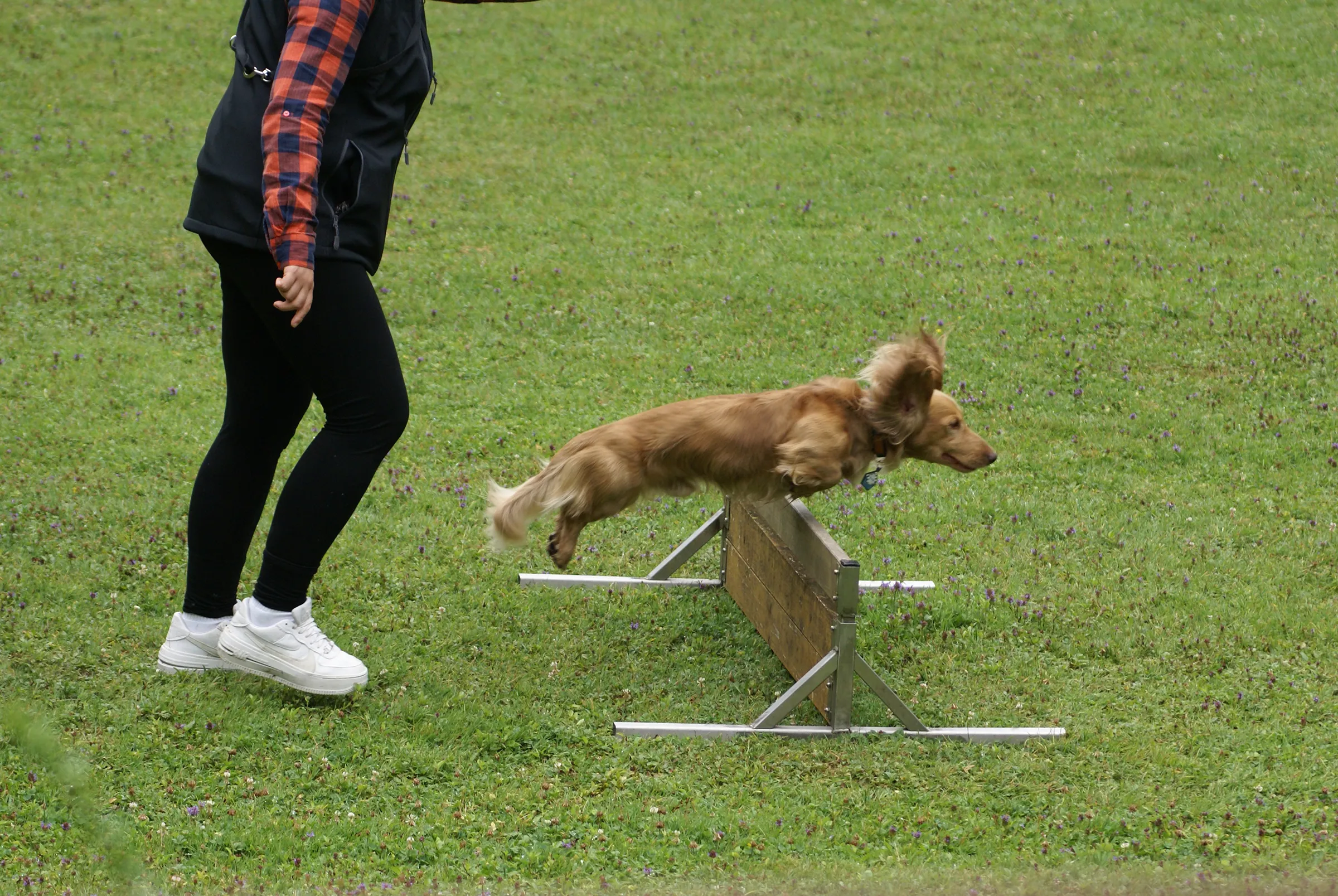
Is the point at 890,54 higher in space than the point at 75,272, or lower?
higher

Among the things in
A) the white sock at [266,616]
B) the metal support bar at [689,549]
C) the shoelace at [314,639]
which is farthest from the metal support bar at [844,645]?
the white sock at [266,616]

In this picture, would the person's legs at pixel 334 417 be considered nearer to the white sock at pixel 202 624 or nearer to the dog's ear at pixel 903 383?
the white sock at pixel 202 624

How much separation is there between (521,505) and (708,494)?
246 centimetres

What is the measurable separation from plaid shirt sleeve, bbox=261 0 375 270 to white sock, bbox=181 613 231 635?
4.86 feet

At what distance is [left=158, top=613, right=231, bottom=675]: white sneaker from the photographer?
4.55 m

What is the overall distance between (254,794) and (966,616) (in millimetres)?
2884

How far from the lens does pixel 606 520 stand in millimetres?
6641

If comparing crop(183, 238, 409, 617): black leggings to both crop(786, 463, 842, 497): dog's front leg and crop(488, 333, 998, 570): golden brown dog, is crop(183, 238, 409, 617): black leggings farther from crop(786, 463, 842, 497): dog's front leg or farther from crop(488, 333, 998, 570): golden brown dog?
crop(786, 463, 842, 497): dog's front leg

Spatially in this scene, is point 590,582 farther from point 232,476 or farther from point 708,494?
point 232,476

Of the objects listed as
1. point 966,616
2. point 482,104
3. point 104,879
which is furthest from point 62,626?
point 482,104

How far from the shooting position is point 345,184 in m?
3.90

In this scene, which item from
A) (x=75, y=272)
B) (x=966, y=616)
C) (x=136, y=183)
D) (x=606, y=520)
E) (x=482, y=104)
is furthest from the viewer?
(x=482, y=104)

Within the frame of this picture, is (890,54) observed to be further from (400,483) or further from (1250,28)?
(400,483)

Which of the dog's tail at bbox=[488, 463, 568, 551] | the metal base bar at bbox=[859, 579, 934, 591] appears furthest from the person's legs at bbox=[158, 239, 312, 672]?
the metal base bar at bbox=[859, 579, 934, 591]
